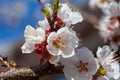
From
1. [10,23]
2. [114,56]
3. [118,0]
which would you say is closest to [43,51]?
[114,56]

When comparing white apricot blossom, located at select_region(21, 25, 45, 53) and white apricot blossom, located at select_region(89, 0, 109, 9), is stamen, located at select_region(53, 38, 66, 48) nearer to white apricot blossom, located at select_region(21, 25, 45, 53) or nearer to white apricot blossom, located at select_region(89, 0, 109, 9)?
white apricot blossom, located at select_region(21, 25, 45, 53)

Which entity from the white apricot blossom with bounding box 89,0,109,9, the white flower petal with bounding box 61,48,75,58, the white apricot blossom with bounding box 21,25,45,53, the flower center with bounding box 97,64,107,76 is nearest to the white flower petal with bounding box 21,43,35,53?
the white apricot blossom with bounding box 21,25,45,53

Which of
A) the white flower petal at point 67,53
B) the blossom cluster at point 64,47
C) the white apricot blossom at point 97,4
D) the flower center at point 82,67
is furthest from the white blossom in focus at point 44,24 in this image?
the white apricot blossom at point 97,4

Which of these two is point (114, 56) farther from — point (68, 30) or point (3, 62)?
point (3, 62)

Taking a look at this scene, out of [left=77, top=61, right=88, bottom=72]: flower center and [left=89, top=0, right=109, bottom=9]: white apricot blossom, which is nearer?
[left=77, top=61, right=88, bottom=72]: flower center

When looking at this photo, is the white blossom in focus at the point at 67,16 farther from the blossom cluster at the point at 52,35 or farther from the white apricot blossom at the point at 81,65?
the white apricot blossom at the point at 81,65

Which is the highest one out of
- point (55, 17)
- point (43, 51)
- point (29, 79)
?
point (55, 17)

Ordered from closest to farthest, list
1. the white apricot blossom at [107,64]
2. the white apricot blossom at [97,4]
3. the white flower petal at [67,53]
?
the white flower petal at [67,53] < the white apricot blossom at [107,64] < the white apricot blossom at [97,4]

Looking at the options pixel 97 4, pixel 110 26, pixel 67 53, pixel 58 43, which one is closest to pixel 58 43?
pixel 58 43
